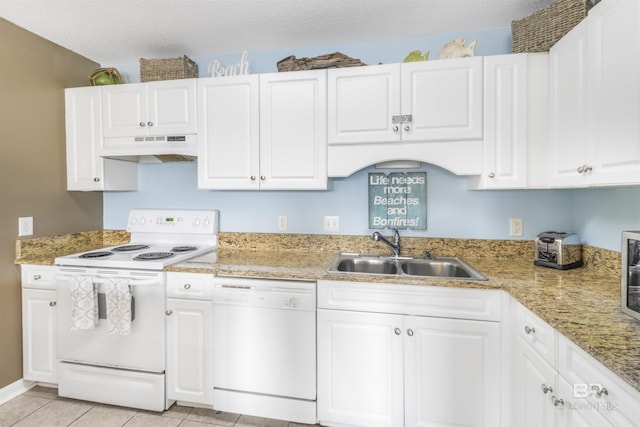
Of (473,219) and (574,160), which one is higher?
(574,160)

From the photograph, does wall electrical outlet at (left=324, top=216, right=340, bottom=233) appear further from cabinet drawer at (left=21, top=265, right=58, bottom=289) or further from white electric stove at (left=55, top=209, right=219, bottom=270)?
cabinet drawer at (left=21, top=265, right=58, bottom=289)

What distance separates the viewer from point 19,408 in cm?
198

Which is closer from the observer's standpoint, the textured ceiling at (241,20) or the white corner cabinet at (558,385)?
the white corner cabinet at (558,385)

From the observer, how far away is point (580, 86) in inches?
57.7

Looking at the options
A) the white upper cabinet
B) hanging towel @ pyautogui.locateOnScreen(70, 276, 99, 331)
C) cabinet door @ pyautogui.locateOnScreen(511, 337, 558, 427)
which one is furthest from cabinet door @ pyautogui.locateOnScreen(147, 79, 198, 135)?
Answer: cabinet door @ pyautogui.locateOnScreen(511, 337, 558, 427)

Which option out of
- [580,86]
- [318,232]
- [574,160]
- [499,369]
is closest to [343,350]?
[499,369]

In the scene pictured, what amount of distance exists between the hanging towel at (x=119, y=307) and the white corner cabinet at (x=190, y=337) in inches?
9.0

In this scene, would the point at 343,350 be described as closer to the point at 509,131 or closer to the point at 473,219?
the point at 473,219

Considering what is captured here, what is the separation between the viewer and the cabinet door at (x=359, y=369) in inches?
65.1

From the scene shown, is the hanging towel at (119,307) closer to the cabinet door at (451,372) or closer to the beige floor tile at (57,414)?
the beige floor tile at (57,414)

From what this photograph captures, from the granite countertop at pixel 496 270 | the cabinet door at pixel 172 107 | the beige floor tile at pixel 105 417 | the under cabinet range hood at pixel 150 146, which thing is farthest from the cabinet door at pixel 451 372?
the cabinet door at pixel 172 107

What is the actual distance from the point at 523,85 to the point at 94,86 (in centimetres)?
284

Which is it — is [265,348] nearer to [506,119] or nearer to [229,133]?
[229,133]

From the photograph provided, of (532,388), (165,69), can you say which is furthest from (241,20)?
(532,388)
